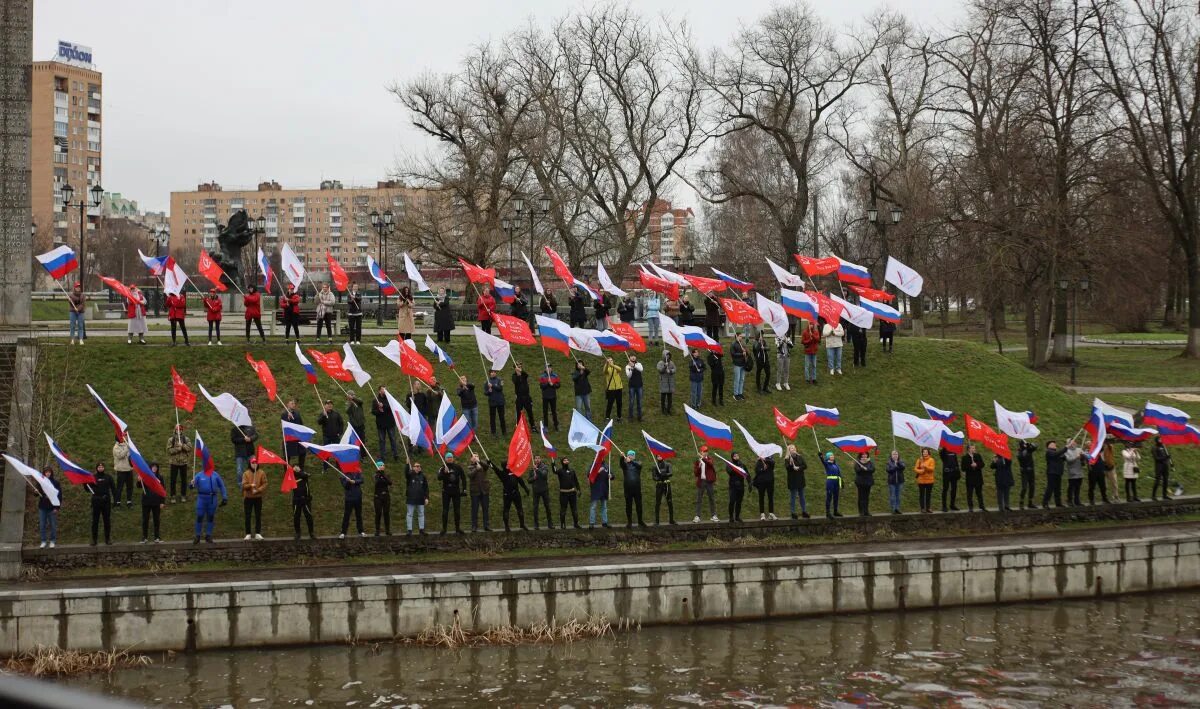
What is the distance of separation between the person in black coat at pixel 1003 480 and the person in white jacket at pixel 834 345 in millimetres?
8626

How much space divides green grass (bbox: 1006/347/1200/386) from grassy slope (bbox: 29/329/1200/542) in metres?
8.67

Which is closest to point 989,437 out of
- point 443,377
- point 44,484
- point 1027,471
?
point 1027,471

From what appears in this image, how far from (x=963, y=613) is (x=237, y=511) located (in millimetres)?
14523

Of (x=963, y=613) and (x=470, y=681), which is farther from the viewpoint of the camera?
(x=963, y=613)

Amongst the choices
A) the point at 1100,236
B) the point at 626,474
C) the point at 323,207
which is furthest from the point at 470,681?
the point at 323,207

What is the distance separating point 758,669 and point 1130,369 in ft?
112

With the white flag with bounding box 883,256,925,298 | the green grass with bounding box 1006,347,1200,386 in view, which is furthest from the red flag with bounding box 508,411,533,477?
the green grass with bounding box 1006,347,1200,386

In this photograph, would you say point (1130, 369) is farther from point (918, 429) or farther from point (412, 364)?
point (412, 364)

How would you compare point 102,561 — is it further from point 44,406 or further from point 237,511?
point 44,406

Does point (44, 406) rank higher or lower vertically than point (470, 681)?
higher

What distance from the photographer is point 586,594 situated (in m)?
21.1

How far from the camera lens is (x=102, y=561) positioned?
22.5 metres

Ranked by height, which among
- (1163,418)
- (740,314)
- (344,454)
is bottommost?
(344,454)

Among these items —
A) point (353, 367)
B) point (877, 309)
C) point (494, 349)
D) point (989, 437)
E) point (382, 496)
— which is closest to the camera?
point (382, 496)
